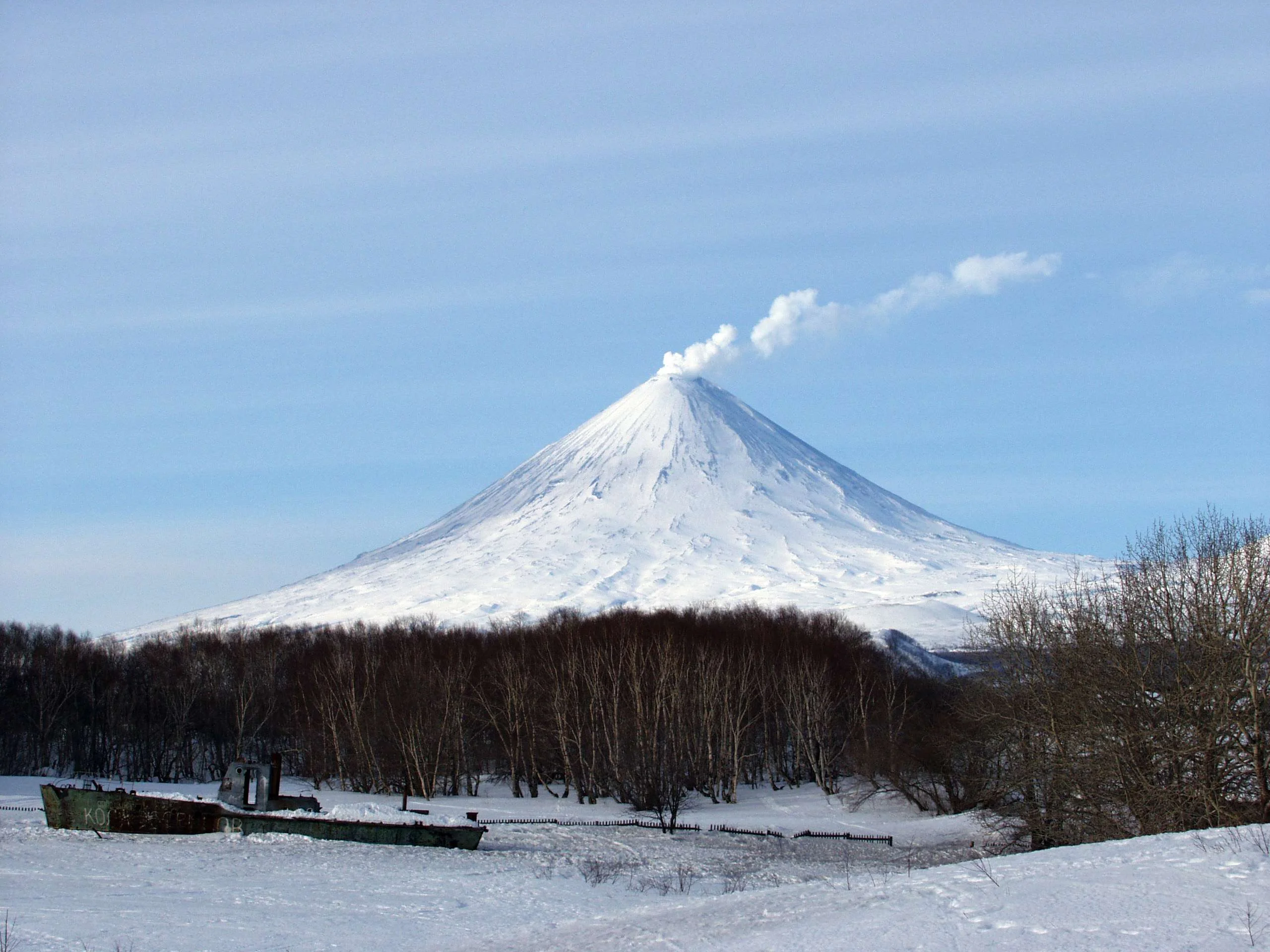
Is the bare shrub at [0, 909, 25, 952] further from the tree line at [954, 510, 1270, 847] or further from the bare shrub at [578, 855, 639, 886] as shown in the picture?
the tree line at [954, 510, 1270, 847]

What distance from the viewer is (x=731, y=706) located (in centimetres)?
5109

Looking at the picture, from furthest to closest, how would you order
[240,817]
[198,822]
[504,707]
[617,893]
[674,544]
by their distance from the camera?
[674,544]
[504,707]
[198,822]
[240,817]
[617,893]

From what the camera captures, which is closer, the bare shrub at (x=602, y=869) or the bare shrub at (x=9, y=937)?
the bare shrub at (x=9, y=937)

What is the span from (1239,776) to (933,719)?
27770 millimetres

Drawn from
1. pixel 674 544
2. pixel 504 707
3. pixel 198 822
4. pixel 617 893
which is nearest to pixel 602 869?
pixel 617 893

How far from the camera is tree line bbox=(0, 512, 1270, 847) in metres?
21.0

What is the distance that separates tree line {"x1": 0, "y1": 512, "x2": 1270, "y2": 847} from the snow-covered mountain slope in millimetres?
37477

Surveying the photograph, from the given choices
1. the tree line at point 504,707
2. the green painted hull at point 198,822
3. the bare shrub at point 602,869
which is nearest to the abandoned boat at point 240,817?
the green painted hull at point 198,822

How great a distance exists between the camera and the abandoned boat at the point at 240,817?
84.6 feet

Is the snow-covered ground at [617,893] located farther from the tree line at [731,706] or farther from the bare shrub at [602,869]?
the tree line at [731,706]

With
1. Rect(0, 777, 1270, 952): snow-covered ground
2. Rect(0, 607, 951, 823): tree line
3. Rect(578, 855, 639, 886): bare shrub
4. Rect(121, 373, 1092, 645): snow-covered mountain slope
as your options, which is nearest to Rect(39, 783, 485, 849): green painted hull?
Rect(0, 777, 1270, 952): snow-covered ground

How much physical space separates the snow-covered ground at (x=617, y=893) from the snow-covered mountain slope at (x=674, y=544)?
8035 centimetres

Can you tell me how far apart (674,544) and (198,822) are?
111m

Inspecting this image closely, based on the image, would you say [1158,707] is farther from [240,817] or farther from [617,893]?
[240,817]
